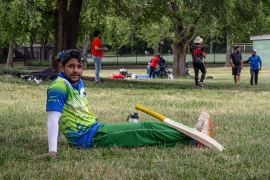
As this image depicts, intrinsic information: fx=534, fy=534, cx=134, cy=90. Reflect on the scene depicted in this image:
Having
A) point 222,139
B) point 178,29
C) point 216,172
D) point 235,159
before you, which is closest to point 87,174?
point 216,172

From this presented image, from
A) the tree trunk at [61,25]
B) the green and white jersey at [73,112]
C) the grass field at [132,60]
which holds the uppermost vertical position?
the tree trunk at [61,25]

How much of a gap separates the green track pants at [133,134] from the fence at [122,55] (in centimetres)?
3844

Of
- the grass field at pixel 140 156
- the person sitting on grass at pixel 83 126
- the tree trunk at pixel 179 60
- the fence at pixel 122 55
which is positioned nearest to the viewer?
the grass field at pixel 140 156

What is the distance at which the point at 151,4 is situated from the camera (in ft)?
66.5

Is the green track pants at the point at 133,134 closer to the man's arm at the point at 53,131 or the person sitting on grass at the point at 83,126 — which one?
the person sitting on grass at the point at 83,126

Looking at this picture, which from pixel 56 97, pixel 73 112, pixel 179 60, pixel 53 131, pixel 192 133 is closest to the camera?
pixel 53 131

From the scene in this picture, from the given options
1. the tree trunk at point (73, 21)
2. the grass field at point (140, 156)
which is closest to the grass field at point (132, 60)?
the tree trunk at point (73, 21)

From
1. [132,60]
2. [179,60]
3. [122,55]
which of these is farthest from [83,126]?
[122,55]

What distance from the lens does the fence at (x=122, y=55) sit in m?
52.1

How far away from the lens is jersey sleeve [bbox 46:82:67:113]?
5617 millimetres

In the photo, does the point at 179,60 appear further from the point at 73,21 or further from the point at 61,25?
the point at 61,25

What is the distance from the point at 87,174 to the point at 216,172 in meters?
1.17

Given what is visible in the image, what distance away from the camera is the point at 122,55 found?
6219 centimetres

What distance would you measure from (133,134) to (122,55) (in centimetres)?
5627
